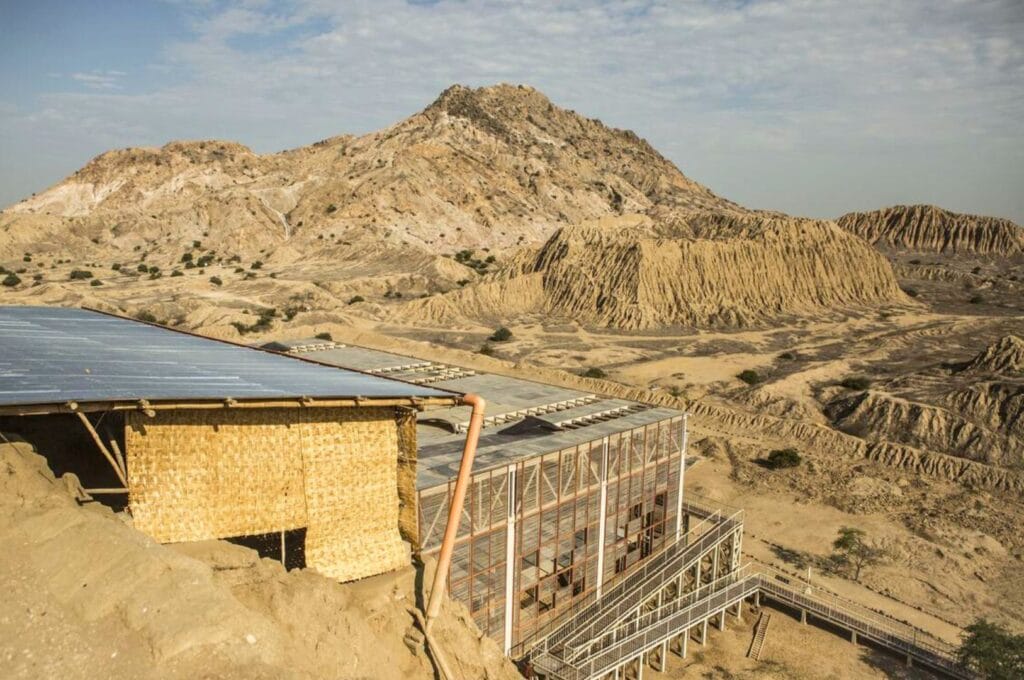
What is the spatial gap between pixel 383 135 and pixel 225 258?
58.1m

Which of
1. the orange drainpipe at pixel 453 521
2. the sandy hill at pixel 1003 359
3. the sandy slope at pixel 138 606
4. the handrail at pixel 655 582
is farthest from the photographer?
the sandy hill at pixel 1003 359

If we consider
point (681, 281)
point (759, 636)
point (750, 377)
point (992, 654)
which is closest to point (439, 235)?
point (681, 281)

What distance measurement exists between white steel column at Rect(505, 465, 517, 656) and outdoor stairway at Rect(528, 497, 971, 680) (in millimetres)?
1229

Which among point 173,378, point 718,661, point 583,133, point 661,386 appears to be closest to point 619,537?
point 718,661

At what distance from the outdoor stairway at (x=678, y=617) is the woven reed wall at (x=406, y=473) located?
9724 millimetres

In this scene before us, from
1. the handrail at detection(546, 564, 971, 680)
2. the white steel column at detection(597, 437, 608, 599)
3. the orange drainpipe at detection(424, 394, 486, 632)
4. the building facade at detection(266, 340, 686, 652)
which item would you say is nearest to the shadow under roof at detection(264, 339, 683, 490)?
the building facade at detection(266, 340, 686, 652)

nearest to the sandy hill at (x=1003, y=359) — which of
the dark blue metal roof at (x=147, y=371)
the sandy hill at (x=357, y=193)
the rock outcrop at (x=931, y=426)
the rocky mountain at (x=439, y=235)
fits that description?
the rock outcrop at (x=931, y=426)

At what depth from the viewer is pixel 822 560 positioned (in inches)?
1118

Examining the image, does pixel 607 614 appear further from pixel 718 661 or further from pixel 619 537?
pixel 718 661

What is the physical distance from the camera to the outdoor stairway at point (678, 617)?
19969 millimetres

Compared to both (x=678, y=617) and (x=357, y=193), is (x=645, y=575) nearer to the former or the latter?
(x=678, y=617)

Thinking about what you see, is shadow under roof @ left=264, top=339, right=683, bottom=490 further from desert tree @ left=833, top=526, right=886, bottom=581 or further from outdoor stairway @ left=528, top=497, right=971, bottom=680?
desert tree @ left=833, top=526, right=886, bottom=581

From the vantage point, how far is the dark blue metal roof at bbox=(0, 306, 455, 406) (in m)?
9.22

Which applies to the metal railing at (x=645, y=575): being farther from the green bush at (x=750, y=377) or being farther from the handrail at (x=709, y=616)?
the green bush at (x=750, y=377)
